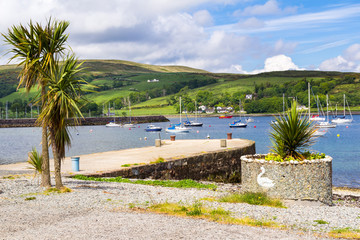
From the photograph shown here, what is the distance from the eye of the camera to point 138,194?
14148 millimetres

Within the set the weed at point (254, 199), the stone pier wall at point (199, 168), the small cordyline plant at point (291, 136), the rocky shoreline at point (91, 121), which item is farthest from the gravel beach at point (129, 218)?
the rocky shoreline at point (91, 121)

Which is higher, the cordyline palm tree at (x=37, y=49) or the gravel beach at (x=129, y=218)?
the cordyline palm tree at (x=37, y=49)

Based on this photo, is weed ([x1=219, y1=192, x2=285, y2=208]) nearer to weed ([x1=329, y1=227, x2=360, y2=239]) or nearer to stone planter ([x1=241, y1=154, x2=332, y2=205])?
stone planter ([x1=241, y1=154, x2=332, y2=205])

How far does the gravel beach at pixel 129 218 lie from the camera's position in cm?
880

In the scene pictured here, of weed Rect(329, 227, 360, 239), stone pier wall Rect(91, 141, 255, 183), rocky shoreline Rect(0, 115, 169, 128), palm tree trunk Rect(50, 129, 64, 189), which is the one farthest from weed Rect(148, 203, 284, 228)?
rocky shoreline Rect(0, 115, 169, 128)

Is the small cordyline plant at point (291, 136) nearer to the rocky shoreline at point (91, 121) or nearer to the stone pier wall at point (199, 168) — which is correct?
the stone pier wall at point (199, 168)

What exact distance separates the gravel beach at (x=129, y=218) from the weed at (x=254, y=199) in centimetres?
43

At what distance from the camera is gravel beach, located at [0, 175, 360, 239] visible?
28.9 feet

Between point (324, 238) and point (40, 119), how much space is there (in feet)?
32.0

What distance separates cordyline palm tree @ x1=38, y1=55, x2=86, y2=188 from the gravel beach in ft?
6.37

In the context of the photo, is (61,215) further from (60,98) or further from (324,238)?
(324,238)

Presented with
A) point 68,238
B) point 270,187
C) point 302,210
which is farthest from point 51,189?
point 302,210

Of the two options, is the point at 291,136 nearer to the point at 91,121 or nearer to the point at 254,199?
the point at 254,199

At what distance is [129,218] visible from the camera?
10.2 m
